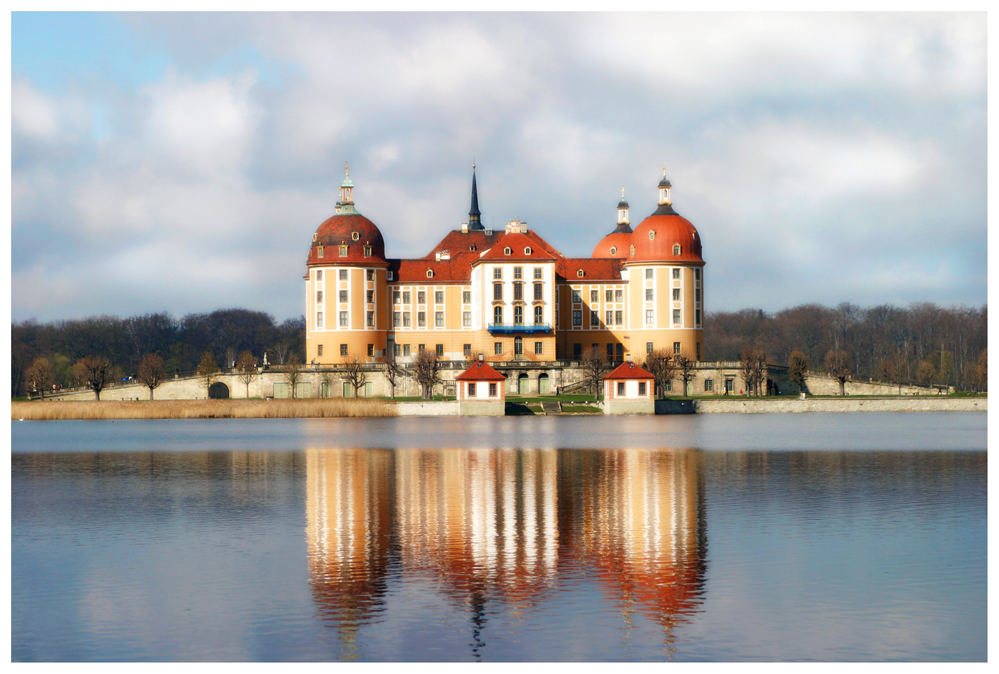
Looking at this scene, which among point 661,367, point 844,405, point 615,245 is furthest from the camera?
point 615,245

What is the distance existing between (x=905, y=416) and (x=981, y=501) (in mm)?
47202

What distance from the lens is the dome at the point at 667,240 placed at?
91.6m

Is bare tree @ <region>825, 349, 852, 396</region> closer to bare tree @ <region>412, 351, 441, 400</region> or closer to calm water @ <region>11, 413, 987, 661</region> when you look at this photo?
bare tree @ <region>412, 351, 441, 400</region>

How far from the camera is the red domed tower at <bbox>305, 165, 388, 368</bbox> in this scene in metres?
91.1

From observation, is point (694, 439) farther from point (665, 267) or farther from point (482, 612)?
point (665, 267)

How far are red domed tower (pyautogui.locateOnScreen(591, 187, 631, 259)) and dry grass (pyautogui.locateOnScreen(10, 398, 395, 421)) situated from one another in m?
37.1

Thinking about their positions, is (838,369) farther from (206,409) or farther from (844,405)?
(206,409)

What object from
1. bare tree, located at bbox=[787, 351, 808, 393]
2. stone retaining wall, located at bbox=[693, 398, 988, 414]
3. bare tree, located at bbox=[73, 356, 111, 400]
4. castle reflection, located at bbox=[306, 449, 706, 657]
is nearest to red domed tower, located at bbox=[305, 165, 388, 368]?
bare tree, located at bbox=[73, 356, 111, 400]

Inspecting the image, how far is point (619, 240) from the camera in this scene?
103688 mm

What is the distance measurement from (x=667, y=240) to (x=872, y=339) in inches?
1467

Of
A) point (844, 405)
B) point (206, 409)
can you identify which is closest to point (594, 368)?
point (844, 405)
